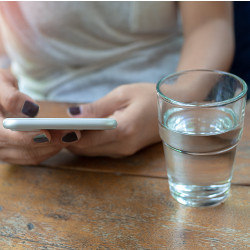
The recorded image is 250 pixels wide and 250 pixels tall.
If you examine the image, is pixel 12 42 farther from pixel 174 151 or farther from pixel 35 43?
pixel 174 151

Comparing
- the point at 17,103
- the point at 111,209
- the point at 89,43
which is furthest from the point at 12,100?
the point at 89,43

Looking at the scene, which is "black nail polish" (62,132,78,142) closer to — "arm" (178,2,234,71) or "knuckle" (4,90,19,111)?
"knuckle" (4,90,19,111)

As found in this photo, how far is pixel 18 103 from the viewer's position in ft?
1.79

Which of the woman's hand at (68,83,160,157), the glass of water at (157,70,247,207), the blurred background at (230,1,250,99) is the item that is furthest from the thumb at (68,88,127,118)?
the blurred background at (230,1,250,99)

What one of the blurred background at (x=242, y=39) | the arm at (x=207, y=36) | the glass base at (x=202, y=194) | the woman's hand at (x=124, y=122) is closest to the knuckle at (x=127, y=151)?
the woman's hand at (x=124, y=122)

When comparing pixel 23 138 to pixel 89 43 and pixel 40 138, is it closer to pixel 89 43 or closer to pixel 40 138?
pixel 40 138

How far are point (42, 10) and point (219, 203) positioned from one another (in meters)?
0.53

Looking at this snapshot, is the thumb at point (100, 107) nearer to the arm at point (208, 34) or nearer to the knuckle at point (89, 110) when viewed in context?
the knuckle at point (89, 110)

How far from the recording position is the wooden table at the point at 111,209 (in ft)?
1.36

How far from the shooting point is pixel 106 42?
2.71 ft

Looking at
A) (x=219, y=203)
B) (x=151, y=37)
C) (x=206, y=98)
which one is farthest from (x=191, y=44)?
(x=219, y=203)

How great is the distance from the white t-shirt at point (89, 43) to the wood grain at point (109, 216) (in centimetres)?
36

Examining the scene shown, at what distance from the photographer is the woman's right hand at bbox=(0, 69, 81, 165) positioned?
492mm

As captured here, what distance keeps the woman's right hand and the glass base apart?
16cm
